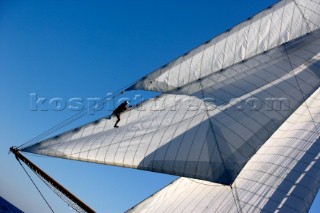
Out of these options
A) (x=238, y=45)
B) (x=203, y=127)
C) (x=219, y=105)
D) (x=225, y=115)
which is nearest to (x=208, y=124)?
(x=203, y=127)

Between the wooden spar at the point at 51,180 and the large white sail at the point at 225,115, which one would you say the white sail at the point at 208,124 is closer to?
the large white sail at the point at 225,115

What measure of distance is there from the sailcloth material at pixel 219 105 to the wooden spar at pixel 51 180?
1424 millimetres

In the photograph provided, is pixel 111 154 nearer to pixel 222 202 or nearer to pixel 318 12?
pixel 222 202

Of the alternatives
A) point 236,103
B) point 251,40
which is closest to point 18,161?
point 236,103

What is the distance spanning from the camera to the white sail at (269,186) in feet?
24.8

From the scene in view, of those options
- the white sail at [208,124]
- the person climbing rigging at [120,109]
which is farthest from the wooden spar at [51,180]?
the person climbing rigging at [120,109]

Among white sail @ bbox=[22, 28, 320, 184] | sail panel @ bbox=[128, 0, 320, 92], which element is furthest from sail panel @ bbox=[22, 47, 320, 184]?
sail panel @ bbox=[128, 0, 320, 92]

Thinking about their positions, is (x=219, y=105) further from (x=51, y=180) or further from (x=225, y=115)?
(x=51, y=180)

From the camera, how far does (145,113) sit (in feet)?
26.3

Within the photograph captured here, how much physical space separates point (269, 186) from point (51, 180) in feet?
19.3

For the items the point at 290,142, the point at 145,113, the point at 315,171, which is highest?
the point at 145,113

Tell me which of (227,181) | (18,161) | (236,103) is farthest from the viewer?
(18,161)

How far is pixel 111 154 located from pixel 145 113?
1.27 meters

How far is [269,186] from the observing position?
8.00m
